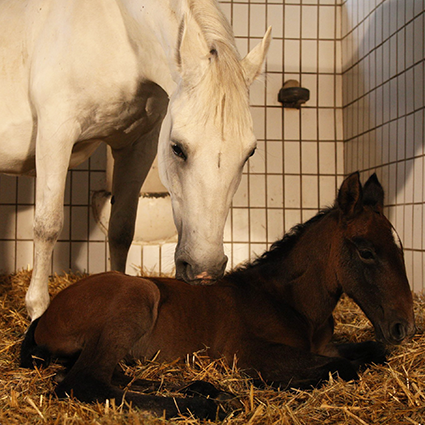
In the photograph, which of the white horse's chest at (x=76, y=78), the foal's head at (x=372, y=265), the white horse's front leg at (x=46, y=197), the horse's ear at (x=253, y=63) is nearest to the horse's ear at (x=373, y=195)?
the foal's head at (x=372, y=265)

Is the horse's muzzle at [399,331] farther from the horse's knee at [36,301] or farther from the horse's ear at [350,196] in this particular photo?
the horse's knee at [36,301]

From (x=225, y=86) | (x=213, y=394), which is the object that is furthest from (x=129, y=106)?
(x=213, y=394)

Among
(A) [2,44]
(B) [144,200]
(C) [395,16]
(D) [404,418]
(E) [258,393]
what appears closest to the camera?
(D) [404,418]

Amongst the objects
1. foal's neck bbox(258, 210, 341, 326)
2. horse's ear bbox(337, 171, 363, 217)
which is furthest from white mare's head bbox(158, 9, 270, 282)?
foal's neck bbox(258, 210, 341, 326)

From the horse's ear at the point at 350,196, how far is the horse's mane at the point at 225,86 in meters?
0.56

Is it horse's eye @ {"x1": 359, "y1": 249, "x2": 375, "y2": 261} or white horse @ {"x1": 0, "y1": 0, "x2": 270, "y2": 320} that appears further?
horse's eye @ {"x1": 359, "y1": 249, "x2": 375, "y2": 261}

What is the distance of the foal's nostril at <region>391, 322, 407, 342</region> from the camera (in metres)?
1.79

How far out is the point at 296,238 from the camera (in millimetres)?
2293

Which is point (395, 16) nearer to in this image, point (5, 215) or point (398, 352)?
point (398, 352)

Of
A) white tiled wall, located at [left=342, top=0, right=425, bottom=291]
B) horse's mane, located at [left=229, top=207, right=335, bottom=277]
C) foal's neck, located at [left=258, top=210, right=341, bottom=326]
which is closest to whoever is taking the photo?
foal's neck, located at [left=258, top=210, right=341, bottom=326]

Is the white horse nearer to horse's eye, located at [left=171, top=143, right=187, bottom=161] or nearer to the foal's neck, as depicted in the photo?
horse's eye, located at [left=171, top=143, right=187, bottom=161]

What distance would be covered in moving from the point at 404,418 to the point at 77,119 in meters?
1.72

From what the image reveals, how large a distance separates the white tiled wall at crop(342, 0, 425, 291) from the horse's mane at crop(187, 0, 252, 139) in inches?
→ 78.4

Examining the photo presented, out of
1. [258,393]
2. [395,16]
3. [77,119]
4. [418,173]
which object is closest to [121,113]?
[77,119]
